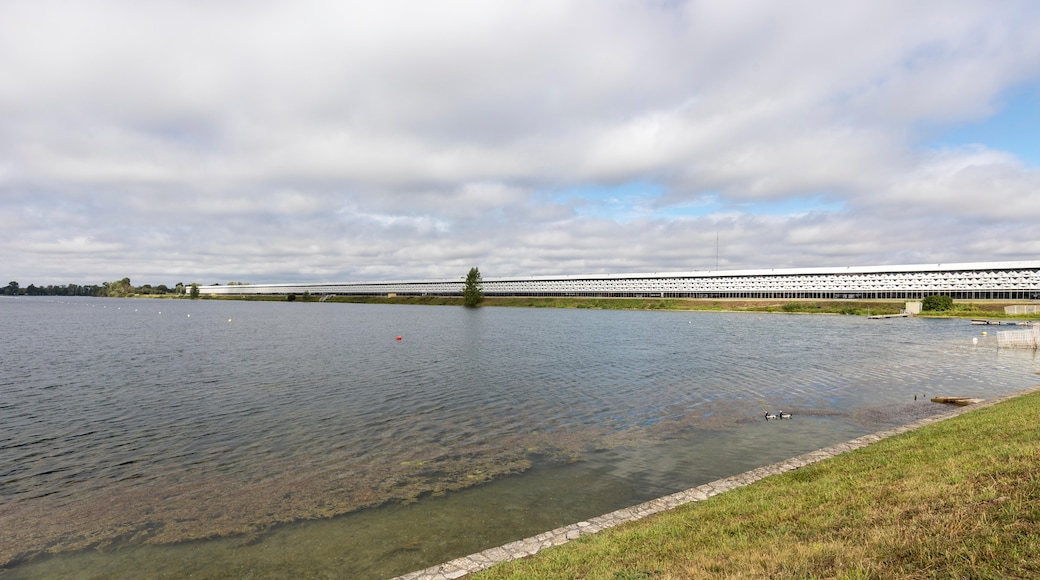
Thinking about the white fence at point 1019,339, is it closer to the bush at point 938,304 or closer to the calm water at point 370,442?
the calm water at point 370,442

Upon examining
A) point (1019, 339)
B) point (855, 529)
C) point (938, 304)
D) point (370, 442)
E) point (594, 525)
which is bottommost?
point (370, 442)

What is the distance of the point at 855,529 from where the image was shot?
9.06m

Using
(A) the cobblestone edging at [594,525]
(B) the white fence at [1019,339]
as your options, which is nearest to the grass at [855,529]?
(A) the cobblestone edging at [594,525]

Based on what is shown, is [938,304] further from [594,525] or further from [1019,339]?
[594,525]

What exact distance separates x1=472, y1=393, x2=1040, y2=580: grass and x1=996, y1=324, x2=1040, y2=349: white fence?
57.3 metres

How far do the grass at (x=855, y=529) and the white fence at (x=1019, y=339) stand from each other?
57.3 metres

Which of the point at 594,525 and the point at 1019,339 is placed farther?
the point at 1019,339

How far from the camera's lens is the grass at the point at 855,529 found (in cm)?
749

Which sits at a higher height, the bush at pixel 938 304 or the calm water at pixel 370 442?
the bush at pixel 938 304

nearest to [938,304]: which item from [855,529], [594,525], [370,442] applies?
[370,442]

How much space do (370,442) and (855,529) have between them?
1751 cm

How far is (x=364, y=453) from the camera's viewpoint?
66.0 ft

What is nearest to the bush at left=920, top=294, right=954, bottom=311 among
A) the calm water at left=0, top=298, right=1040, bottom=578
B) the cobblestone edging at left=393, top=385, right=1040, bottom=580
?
the calm water at left=0, top=298, right=1040, bottom=578

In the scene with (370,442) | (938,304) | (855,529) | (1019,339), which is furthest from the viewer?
(938,304)
